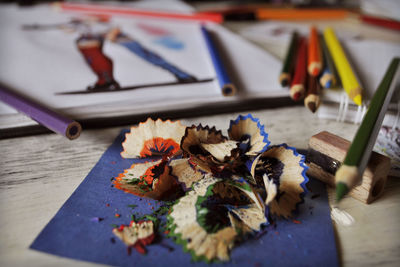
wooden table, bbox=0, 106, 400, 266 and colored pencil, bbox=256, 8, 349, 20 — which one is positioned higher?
colored pencil, bbox=256, 8, 349, 20

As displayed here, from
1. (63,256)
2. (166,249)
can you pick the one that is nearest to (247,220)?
(166,249)

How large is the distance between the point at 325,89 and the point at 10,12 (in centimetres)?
98

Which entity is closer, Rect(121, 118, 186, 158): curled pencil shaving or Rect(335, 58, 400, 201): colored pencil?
Rect(335, 58, 400, 201): colored pencil

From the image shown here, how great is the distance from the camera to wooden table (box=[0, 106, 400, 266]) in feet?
1.12

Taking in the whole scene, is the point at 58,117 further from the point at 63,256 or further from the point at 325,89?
the point at 325,89

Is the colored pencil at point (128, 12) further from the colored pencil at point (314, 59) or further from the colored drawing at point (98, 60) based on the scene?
the colored pencil at point (314, 59)

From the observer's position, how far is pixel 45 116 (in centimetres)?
50

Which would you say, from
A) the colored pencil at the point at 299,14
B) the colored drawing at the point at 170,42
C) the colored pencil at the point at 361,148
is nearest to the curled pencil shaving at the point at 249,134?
the colored pencil at the point at 361,148

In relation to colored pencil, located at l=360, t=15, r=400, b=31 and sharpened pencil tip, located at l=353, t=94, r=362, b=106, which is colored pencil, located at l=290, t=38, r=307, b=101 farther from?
colored pencil, located at l=360, t=15, r=400, b=31

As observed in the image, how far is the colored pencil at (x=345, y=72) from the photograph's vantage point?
0.54 meters

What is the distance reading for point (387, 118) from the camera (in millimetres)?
546

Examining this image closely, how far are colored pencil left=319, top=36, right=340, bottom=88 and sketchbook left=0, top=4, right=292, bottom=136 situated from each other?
0.07 meters

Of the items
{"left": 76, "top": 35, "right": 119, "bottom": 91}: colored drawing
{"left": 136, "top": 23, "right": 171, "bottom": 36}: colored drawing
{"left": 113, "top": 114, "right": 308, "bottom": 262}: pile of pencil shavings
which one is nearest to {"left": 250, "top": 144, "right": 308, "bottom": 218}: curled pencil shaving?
{"left": 113, "top": 114, "right": 308, "bottom": 262}: pile of pencil shavings

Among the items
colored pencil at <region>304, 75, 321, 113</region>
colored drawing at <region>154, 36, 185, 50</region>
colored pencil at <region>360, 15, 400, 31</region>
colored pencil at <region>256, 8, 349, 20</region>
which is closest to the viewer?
colored pencil at <region>304, 75, 321, 113</region>
